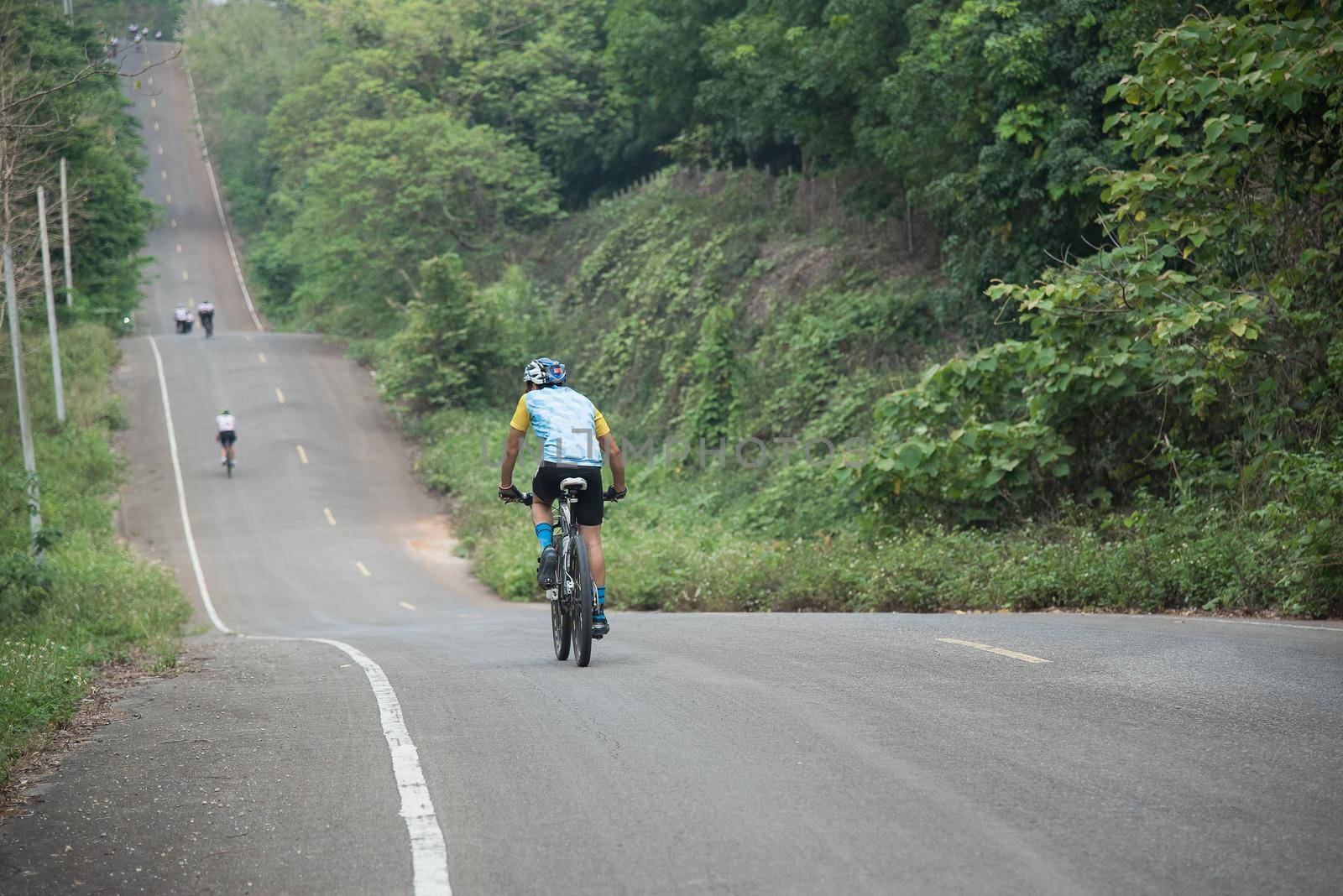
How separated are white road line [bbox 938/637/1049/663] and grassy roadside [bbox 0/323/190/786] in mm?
6199

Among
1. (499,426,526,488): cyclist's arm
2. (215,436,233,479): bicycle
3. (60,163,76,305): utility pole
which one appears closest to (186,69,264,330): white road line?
(60,163,76,305): utility pole

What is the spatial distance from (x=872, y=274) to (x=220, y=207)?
8075 centimetres

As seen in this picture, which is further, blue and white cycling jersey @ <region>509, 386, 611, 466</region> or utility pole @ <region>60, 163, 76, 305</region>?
utility pole @ <region>60, 163, 76, 305</region>

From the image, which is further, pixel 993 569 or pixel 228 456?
pixel 228 456

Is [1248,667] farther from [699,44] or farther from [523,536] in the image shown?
[699,44]

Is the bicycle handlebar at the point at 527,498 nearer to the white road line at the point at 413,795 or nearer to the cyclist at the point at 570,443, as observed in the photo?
the cyclist at the point at 570,443

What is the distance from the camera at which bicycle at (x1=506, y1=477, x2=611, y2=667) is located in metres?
A: 10.3

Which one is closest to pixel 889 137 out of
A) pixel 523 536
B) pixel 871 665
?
pixel 523 536

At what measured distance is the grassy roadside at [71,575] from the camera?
34.8ft

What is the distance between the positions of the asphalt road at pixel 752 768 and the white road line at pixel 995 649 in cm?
4

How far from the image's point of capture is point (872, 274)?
123 ft

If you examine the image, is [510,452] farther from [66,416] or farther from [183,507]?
[66,416]

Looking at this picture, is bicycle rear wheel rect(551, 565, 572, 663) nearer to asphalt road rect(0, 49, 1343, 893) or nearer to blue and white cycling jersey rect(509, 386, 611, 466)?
asphalt road rect(0, 49, 1343, 893)

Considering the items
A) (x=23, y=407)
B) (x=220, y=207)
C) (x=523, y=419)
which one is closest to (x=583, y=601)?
(x=523, y=419)
